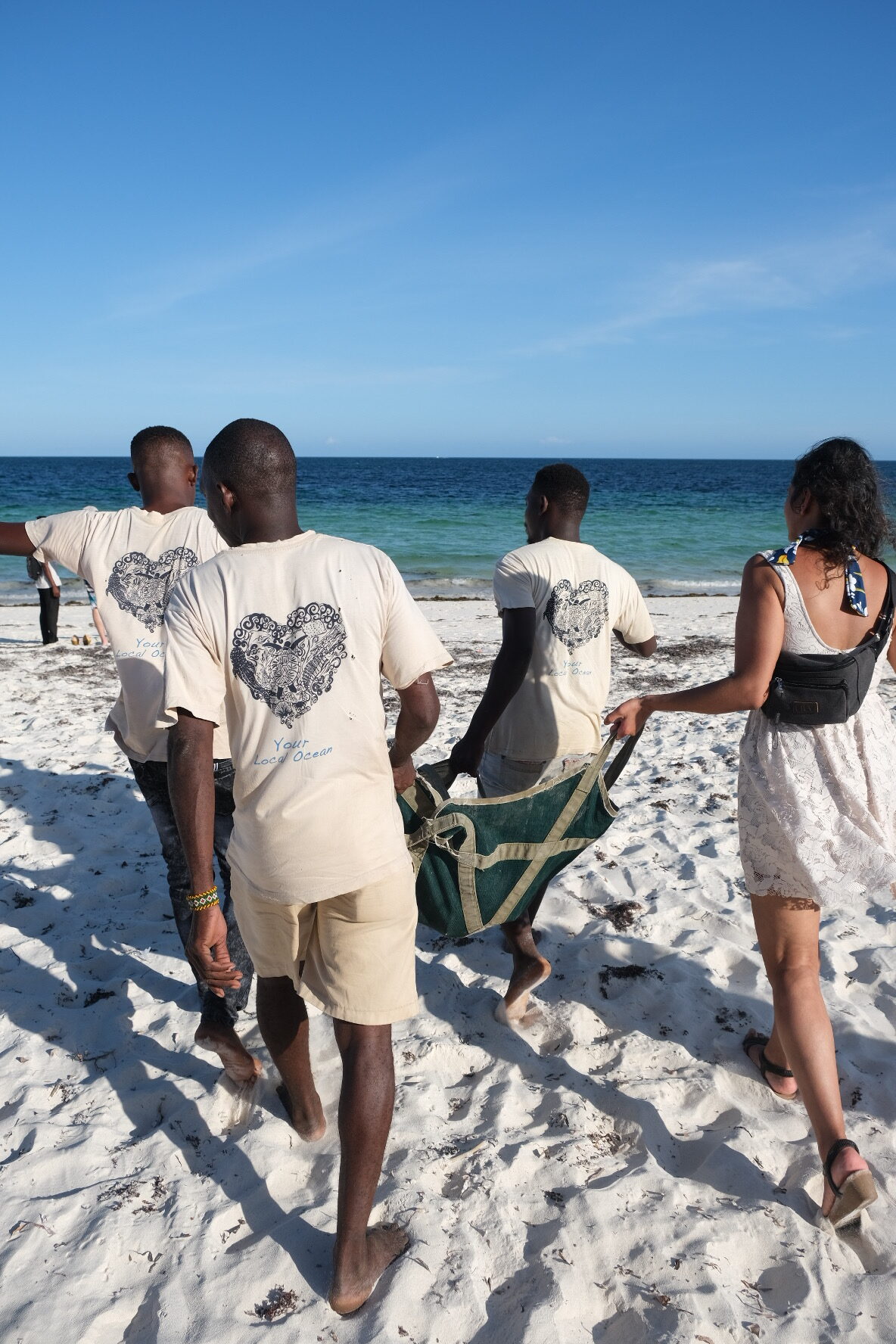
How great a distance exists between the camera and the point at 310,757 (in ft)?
6.59

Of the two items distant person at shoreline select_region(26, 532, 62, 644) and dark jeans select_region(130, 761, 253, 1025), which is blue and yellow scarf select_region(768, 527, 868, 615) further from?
distant person at shoreline select_region(26, 532, 62, 644)

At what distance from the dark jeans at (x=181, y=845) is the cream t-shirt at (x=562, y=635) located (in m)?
1.05

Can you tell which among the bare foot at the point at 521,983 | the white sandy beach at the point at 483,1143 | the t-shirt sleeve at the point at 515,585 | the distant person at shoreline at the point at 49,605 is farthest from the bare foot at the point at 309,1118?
the distant person at shoreline at the point at 49,605

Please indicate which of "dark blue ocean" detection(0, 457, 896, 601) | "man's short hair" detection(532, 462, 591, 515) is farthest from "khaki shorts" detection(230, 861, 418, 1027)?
"dark blue ocean" detection(0, 457, 896, 601)

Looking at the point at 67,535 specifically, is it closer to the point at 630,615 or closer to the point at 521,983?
the point at 630,615

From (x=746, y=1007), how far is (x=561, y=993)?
683 mm

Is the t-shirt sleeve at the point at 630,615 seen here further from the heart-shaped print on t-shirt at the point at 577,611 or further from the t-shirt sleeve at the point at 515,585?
the t-shirt sleeve at the point at 515,585

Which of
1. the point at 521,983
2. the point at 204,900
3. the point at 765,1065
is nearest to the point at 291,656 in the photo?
the point at 204,900

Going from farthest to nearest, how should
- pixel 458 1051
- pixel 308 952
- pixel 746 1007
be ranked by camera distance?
1. pixel 746 1007
2. pixel 458 1051
3. pixel 308 952

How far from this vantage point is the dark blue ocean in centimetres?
2025

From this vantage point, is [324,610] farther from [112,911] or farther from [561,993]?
[112,911]

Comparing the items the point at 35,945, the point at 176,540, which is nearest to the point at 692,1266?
the point at 176,540

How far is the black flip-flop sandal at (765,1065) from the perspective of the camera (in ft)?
9.09

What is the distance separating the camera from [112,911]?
4.01m
